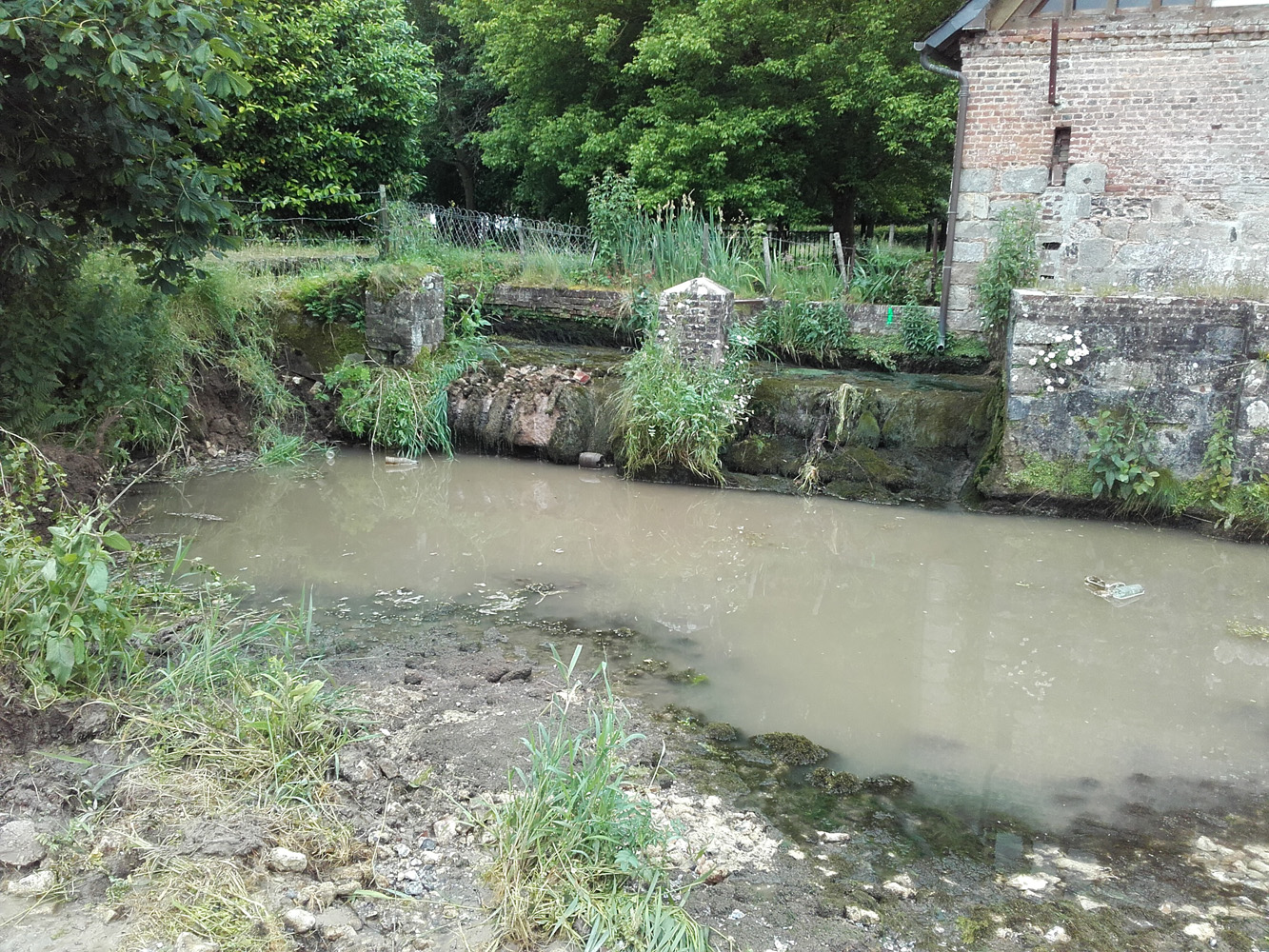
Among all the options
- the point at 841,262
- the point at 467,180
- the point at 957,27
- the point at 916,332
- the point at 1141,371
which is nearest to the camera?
the point at 1141,371

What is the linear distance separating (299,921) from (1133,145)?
1005cm

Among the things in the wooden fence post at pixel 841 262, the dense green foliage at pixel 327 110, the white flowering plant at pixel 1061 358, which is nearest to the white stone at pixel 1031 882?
the white flowering plant at pixel 1061 358

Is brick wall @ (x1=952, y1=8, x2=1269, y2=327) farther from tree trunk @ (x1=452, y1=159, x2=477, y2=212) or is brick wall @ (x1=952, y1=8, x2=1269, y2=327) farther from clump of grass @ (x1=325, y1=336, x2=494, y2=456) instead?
tree trunk @ (x1=452, y1=159, x2=477, y2=212)

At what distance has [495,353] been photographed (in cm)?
966

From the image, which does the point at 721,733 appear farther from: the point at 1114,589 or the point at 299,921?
the point at 1114,589

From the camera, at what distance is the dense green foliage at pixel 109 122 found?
4.29 m

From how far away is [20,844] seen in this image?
2.82 metres

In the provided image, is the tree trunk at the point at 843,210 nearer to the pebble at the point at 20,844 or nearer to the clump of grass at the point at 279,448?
the clump of grass at the point at 279,448

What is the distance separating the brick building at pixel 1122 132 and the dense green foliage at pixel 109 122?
758 cm

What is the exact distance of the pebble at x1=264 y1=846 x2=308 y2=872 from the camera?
2844 millimetres

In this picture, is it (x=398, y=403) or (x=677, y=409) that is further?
(x=398, y=403)

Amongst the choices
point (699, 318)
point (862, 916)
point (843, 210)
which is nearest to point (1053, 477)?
point (699, 318)

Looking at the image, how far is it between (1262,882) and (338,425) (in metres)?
8.18

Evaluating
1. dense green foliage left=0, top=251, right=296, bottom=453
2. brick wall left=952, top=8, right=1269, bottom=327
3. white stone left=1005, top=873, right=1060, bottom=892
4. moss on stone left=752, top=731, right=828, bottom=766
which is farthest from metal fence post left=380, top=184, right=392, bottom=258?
white stone left=1005, top=873, right=1060, bottom=892
